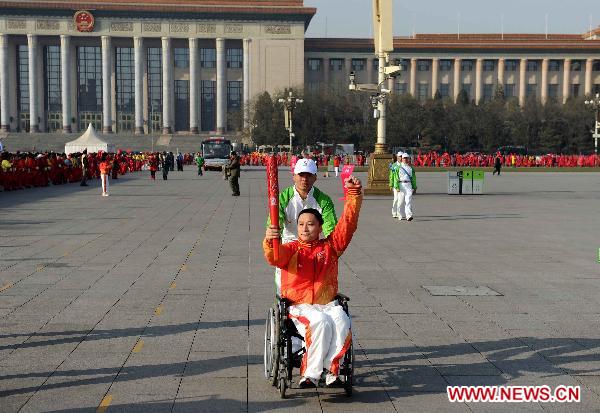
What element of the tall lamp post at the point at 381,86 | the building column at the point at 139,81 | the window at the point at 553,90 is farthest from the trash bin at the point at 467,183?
the window at the point at 553,90

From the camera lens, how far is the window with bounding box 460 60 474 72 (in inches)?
4552

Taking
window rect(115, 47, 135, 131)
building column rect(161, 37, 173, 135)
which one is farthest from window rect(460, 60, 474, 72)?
window rect(115, 47, 135, 131)

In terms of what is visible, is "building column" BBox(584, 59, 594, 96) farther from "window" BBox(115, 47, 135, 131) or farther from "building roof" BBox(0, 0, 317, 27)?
"window" BBox(115, 47, 135, 131)

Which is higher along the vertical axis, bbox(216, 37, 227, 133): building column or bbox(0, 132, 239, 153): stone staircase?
bbox(216, 37, 227, 133): building column

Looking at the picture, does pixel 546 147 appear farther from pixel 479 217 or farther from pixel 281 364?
pixel 281 364

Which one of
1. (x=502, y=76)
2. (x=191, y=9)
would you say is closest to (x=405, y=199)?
(x=191, y=9)

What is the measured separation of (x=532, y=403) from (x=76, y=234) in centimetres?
1210

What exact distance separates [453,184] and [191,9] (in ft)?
267

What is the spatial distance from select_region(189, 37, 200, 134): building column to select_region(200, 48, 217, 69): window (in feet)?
8.64

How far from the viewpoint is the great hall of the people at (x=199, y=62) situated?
104m

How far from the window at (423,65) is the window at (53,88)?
52034 mm

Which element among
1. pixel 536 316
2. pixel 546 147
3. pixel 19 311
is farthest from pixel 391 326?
pixel 546 147

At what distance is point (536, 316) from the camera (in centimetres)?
834

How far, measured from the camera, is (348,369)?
18.3ft
